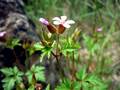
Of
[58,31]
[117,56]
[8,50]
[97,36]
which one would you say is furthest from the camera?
[117,56]

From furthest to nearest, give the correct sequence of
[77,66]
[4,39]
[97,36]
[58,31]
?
[77,66]
[97,36]
[4,39]
[58,31]

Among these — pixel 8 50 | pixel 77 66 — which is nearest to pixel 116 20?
pixel 77 66

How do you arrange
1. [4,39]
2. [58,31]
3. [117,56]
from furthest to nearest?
[117,56], [4,39], [58,31]

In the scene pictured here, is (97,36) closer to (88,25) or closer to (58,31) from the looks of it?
(58,31)

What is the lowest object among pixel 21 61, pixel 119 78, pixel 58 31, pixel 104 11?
pixel 119 78

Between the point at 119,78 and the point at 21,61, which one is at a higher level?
the point at 21,61

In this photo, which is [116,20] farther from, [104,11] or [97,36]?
[97,36]

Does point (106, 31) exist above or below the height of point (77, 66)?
above

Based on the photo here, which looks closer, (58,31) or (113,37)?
(58,31)

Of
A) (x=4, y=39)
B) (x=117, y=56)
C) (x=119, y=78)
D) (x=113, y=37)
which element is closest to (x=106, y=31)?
(x=113, y=37)
